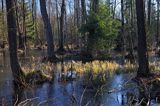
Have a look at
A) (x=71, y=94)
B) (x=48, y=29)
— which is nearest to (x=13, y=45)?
(x=71, y=94)

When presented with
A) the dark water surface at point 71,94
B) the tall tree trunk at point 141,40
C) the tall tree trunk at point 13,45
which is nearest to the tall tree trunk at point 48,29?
the tall tree trunk at point 13,45

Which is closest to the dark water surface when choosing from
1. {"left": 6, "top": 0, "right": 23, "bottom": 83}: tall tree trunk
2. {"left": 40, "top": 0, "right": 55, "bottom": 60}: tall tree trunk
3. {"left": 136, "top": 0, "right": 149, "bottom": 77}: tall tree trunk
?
{"left": 6, "top": 0, "right": 23, "bottom": 83}: tall tree trunk

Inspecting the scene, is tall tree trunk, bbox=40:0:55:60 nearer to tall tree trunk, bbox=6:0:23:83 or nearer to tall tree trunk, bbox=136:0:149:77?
tall tree trunk, bbox=6:0:23:83

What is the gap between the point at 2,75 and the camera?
69.4 feet

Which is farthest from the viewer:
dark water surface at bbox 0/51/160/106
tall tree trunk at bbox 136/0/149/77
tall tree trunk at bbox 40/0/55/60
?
tall tree trunk at bbox 40/0/55/60

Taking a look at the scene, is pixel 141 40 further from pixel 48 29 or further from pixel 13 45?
pixel 48 29

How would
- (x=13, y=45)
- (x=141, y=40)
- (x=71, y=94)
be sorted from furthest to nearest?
(x=13, y=45) → (x=141, y=40) → (x=71, y=94)

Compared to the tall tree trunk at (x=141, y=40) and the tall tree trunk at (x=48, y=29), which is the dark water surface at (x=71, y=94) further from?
the tall tree trunk at (x=48, y=29)

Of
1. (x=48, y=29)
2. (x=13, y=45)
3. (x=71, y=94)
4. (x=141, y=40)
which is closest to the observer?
(x=71, y=94)

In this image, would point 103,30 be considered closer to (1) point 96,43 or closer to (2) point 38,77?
(1) point 96,43

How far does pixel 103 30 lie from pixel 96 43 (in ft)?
3.97

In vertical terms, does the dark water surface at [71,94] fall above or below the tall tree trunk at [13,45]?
below

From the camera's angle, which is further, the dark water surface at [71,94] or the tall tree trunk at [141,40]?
the tall tree trunk at [141,40]

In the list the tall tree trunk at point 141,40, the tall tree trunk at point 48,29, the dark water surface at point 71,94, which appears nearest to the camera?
the dark water surface at point 71,94
